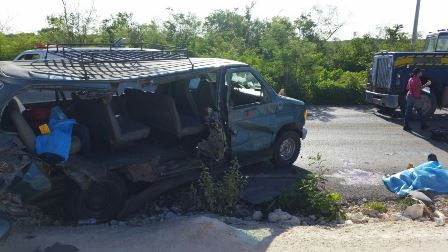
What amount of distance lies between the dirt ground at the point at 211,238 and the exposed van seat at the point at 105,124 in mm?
1168

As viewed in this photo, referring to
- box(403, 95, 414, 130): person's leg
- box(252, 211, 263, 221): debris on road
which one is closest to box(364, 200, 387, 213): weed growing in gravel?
box(252, 211, 263, 221): debris on road

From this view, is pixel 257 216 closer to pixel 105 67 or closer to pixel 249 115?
pixel 249 115

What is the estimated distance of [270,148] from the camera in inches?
315

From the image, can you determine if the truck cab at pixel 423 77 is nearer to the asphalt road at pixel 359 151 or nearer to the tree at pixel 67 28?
the asphalt road at pixel 359 151

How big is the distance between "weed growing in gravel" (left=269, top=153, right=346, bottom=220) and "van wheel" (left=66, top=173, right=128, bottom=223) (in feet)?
6.86

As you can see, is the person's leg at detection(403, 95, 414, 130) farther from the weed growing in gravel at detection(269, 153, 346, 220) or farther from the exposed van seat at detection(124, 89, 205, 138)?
the exposed van seat at detection(124, 89, 205, 138)

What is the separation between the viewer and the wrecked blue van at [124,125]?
519cm

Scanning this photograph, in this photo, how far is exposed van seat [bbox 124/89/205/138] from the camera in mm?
6691

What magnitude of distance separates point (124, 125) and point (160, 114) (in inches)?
22.5

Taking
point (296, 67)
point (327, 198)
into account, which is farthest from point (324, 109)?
point (327, 198)

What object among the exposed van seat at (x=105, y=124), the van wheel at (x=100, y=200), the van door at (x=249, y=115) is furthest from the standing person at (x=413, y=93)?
the van wheel at (x=100, y=200)

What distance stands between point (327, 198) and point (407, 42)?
82.2 ft

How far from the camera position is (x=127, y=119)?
6.88 meters

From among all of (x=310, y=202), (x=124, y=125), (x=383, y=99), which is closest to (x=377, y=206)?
(x=310, y=202)
